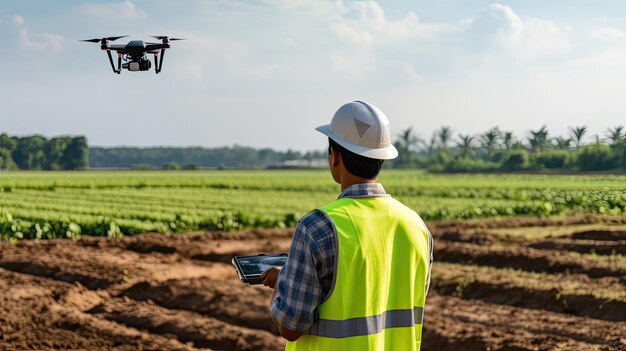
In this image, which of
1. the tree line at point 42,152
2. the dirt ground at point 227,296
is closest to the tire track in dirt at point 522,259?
the dirt ground at point 227,296

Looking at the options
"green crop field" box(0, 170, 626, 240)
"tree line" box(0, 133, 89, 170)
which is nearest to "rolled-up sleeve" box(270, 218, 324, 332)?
"green crop field" box(0, 170, 626, 240)

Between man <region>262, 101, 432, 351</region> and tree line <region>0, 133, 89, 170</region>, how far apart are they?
17.0 ft

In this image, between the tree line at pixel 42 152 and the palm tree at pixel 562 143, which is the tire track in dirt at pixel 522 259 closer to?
the palm tree at pixel 562 143

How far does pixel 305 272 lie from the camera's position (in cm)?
195

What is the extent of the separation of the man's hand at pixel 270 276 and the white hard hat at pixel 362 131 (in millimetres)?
469

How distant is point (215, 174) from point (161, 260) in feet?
30.7

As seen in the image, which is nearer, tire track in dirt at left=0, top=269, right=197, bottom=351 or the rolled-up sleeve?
the rolled-up sleeve

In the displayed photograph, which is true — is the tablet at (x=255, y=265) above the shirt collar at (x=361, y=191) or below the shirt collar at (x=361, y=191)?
below

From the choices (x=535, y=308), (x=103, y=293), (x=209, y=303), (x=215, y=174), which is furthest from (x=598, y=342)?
(x=215, y=174)

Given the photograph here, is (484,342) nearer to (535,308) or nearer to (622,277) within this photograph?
(535,308)

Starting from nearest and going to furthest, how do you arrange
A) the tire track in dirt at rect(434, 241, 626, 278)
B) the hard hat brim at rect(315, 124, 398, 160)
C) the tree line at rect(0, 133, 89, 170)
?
the hard hat brim at rect(315, 124, 398, 160) < the tree line at rect(0, 133, 89, 170) < the tire track in dirt at rect(434, 241, 626, 278)

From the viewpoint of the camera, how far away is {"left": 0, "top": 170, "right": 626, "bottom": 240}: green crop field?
7.64 metres

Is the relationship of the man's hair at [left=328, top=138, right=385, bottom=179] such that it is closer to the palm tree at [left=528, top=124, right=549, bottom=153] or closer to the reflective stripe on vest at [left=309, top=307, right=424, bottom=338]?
the reflective stripe on vest at [left=309, top=307, right=424, bottom=338]

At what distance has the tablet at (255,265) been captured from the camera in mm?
2204
